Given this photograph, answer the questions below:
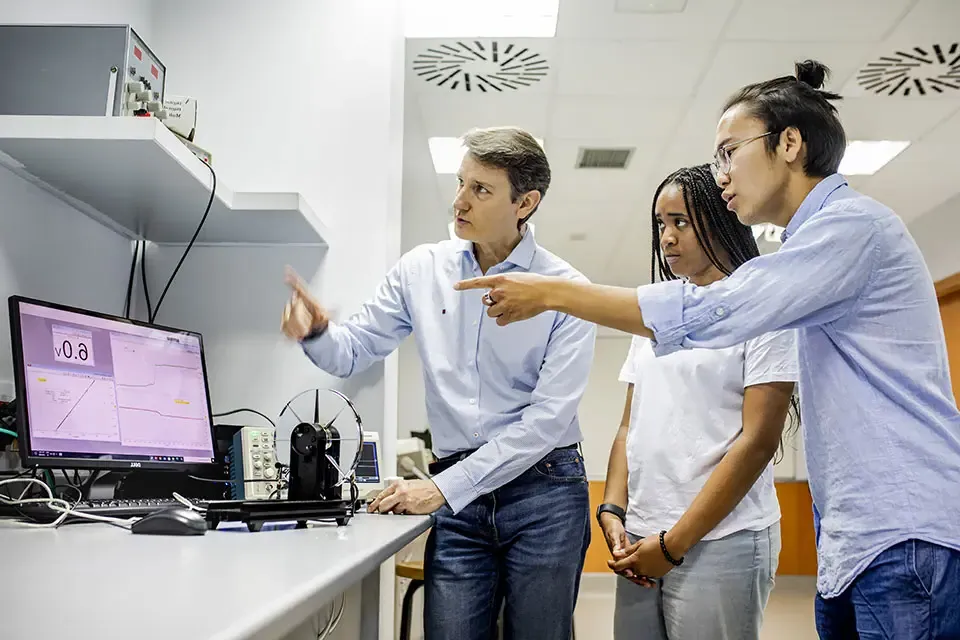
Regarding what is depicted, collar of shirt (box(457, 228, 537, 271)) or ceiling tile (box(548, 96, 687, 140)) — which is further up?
ceiling tile (box(548, 96, 687, 140))

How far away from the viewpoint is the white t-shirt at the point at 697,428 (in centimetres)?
153

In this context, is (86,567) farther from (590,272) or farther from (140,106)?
(590,272)

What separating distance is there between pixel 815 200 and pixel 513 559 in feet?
2.84

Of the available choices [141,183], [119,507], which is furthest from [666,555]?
[141,183]

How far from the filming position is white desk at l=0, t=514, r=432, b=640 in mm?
586

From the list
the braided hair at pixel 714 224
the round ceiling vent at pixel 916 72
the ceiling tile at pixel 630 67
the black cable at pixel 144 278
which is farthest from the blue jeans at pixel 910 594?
the round ceiling vent at pixel 916 72

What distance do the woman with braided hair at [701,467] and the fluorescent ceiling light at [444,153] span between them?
3.00 m

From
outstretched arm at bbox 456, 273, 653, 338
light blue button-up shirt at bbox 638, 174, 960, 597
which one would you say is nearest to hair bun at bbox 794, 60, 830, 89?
light blue button-up shirt at bbox 638, 174, 960, 597

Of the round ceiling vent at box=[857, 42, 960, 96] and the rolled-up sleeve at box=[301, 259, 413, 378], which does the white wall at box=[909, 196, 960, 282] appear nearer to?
the round ceiling vent at box=[857, 42, 960, 96]

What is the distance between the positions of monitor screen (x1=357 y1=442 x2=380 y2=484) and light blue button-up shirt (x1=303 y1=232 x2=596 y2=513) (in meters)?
0.21

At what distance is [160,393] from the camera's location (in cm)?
173

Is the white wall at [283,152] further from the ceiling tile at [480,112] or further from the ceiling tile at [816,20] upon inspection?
the ceiling tile at [480,112]

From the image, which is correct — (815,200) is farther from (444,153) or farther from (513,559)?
(444,153)

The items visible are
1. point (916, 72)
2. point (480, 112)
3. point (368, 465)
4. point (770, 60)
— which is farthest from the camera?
point (480, 112)
